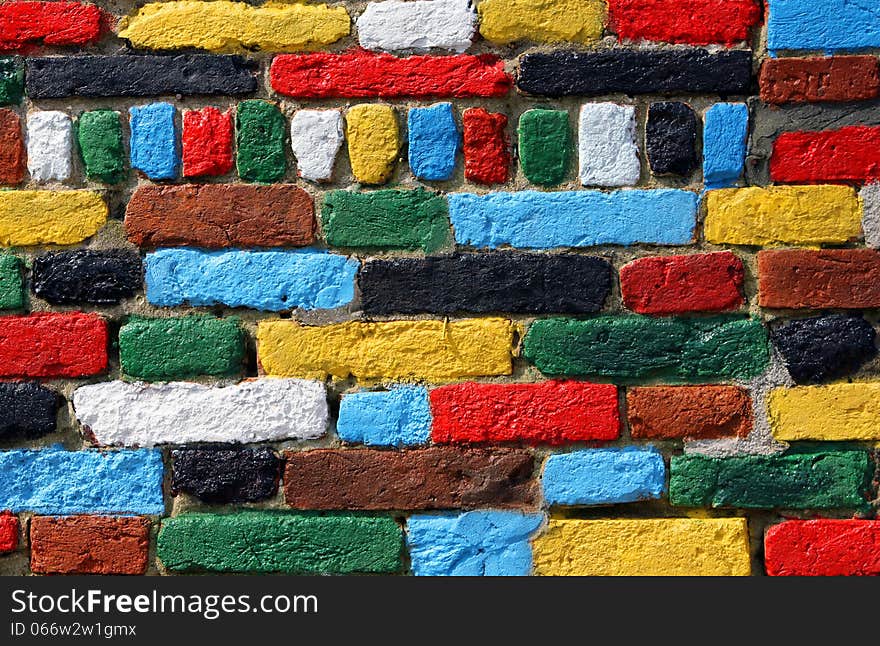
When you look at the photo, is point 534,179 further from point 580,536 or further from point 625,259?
point 580,536

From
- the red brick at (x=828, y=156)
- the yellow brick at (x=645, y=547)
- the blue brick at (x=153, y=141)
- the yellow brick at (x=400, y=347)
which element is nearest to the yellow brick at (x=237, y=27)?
the blue brick at (x=153, y=141)

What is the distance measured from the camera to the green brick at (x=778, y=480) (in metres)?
1.18

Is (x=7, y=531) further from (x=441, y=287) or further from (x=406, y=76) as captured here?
(x=406, y=76)

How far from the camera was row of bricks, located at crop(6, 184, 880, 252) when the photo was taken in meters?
1.18

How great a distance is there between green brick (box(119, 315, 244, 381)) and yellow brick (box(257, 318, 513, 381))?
0.18ft

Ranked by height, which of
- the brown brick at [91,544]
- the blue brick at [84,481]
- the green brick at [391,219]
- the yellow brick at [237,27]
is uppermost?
the yellow brick at [237,27]

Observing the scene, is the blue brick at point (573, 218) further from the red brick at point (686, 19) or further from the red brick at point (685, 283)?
the red brick at point (686, 19)

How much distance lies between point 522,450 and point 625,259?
321mm

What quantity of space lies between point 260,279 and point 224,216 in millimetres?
108

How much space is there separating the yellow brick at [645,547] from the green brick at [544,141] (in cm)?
53

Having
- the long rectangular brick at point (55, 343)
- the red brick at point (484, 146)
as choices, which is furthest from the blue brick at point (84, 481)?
the red brick at point (484, 146)

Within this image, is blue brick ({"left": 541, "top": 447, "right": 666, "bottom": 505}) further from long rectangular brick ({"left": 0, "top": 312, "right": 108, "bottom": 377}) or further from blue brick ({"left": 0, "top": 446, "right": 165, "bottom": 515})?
long rectangular brick ({"left": 0, "top": 312, "right": 108, "bottom": 377})

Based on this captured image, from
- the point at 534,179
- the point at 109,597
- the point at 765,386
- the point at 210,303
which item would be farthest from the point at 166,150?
the point at 765,386

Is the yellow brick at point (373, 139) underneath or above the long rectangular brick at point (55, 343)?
above
